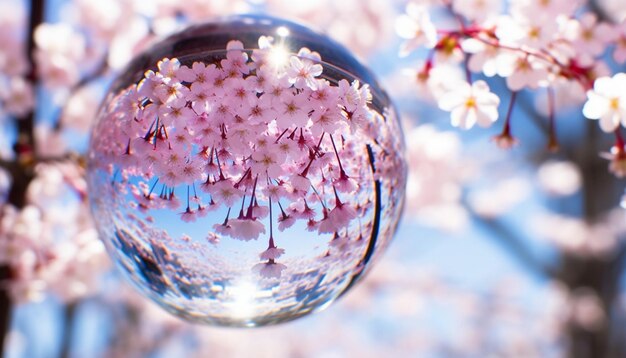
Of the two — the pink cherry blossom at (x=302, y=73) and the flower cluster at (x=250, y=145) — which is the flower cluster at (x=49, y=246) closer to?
the flower cluster at (x=250, y=145)

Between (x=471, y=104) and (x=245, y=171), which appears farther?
(x=471, y=104)

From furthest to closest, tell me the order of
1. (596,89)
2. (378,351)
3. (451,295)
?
(378,351) < (451,295) < (596,89)

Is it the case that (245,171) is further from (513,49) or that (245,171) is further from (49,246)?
(49,246)

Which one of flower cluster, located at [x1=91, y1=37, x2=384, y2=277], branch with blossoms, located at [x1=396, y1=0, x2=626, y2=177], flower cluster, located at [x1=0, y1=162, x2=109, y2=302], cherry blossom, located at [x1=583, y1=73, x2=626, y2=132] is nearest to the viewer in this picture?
flower cluster, located at [x1=91, y1=37, x2=384, y2=277]

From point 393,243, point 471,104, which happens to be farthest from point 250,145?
point 393,243

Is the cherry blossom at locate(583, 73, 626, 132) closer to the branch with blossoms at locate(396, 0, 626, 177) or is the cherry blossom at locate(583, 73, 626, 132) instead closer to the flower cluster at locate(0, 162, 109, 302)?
the branch with blossoms at locate(396, 0, 626, 177)

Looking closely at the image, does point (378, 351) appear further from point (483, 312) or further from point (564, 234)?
point (564, 234)

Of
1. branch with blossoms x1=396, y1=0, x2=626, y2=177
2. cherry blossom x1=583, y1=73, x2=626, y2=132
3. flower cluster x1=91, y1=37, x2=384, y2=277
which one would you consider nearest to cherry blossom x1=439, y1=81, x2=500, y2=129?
branch with blossoms x1=396, y1=0, x2=626, y2=177

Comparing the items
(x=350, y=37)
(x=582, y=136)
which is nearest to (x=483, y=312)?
(x=582, y=136)
